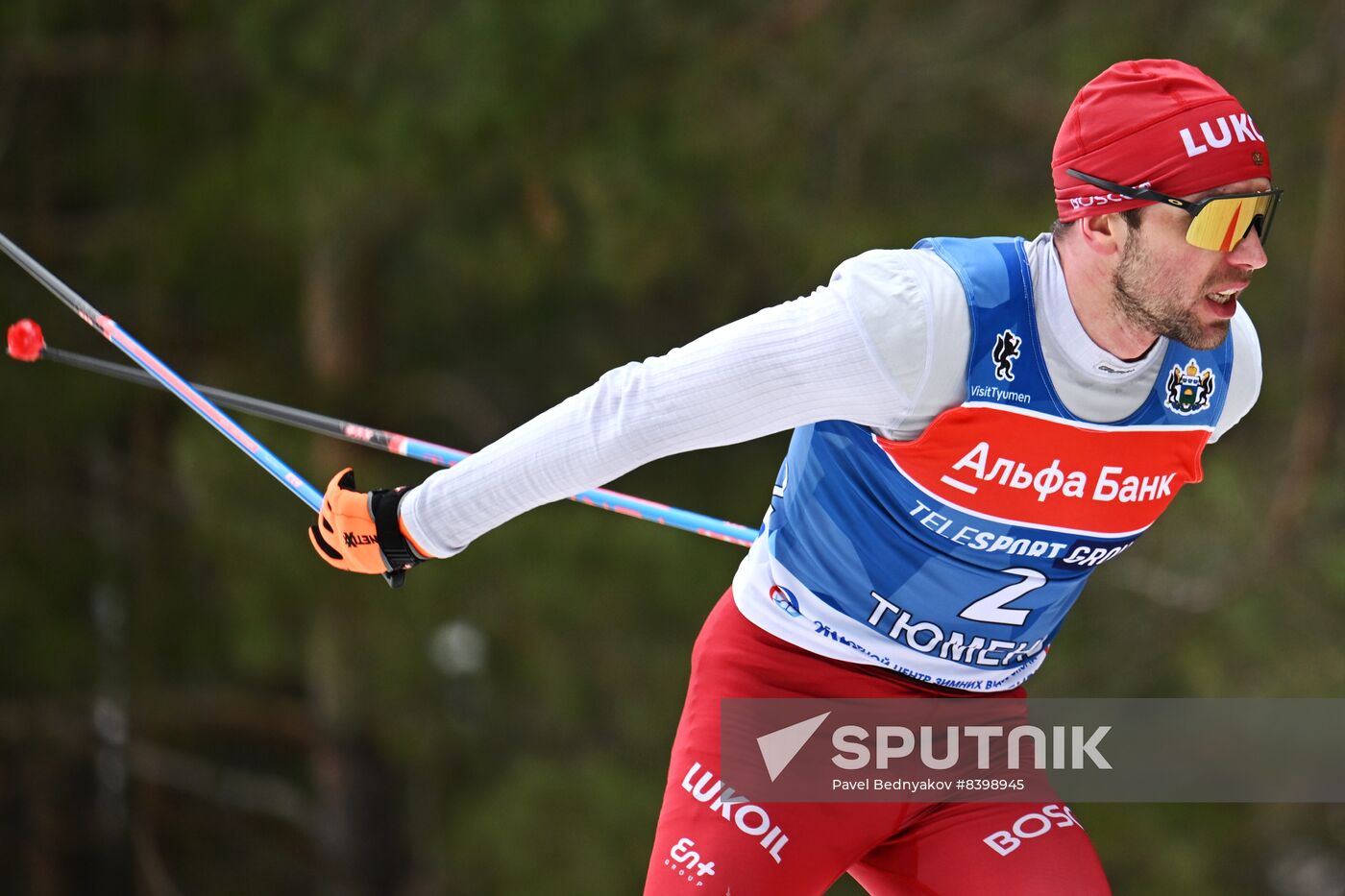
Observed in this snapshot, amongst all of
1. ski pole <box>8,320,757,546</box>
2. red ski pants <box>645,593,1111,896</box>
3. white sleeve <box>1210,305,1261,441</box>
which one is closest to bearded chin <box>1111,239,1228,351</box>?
white sleeve <box>1210,305,1261,441</box>

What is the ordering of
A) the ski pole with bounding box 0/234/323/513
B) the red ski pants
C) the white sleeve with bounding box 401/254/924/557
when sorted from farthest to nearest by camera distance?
the ski pole with bounding box 0/234/323/513, the red ski pants, the white sleeve with bounding box 401/254/924/557

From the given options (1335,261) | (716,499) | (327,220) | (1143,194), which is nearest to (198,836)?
(716,499)

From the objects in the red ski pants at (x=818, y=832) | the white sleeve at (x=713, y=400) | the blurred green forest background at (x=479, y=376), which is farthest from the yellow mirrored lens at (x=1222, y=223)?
the blurred green forest background at (x=479, y=376)

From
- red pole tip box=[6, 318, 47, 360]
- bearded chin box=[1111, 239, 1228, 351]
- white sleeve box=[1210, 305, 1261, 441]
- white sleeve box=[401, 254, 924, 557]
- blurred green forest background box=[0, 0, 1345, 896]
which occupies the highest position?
blurred green forest background box=[0, 0, 1345, 896]

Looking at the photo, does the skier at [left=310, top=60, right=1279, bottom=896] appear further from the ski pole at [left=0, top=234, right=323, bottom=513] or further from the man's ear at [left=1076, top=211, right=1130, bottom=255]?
the ski pole at [left=0, top=234, right=323, bottom=513]

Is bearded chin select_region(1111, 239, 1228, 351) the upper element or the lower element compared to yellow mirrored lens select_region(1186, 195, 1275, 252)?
lower

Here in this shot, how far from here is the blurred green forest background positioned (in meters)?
5.68

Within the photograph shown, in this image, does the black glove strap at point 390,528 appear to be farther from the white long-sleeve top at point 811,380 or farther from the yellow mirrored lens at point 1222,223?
the yellow mirrored lens at point 1222,223

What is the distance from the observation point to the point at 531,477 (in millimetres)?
1965

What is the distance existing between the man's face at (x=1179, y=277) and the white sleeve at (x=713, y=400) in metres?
0.28

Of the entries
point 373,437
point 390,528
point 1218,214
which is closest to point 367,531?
point 390,528

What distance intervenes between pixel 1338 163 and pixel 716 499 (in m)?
2.89

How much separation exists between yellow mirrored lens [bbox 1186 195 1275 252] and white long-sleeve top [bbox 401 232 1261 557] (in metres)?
0.15

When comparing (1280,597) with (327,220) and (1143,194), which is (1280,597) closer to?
(327,220)
